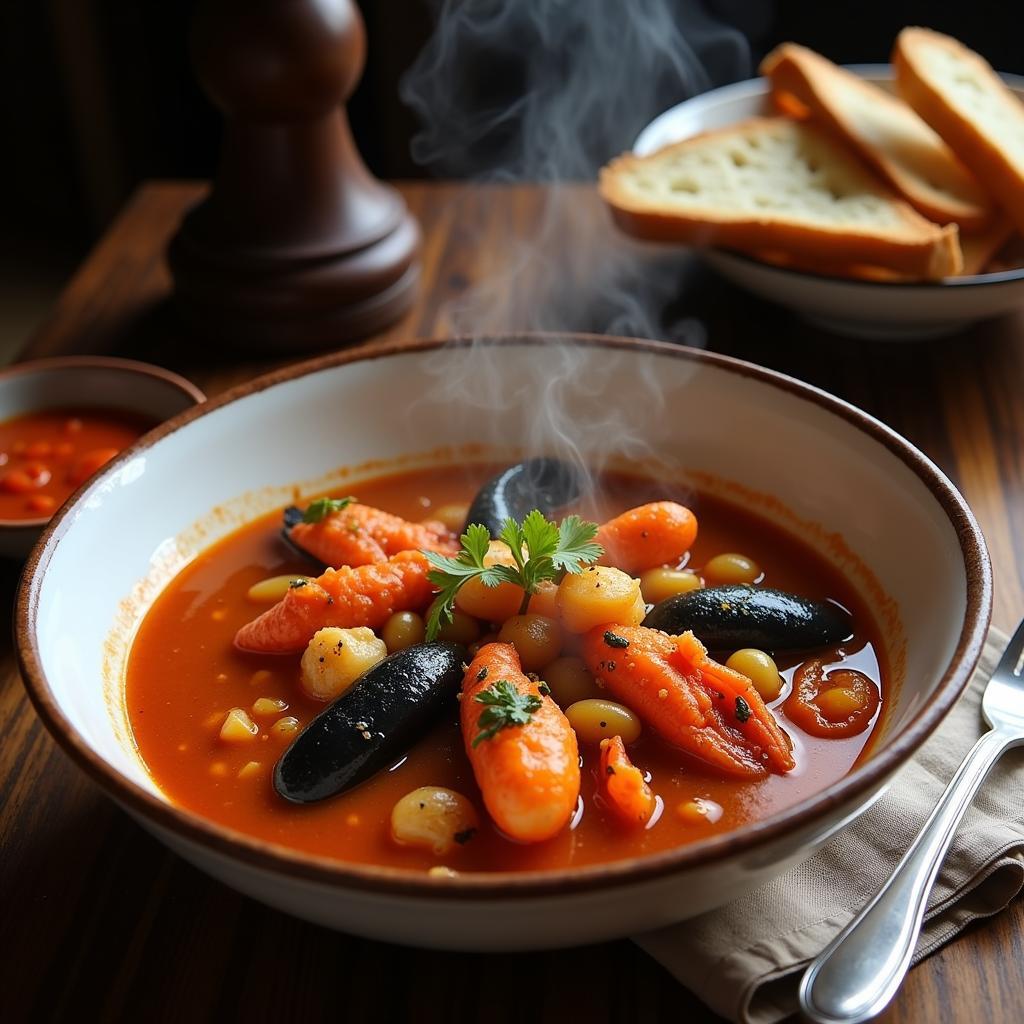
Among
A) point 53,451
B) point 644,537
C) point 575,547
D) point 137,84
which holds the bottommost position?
point 137,84

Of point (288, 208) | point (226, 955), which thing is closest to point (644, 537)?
point (226, 955)

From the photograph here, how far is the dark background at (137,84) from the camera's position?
460 cm

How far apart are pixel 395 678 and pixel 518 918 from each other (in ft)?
1.71

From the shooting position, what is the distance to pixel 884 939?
1.40 meters

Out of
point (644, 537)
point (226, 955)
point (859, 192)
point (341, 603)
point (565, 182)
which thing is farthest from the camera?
point (565, 182)

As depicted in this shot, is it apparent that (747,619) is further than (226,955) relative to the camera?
Yes

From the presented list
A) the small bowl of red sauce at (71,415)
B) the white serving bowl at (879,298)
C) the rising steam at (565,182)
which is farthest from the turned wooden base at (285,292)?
the white serving bowl at (879,298)

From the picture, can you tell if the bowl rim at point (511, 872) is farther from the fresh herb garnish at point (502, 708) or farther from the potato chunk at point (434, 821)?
the fresh herb garnish at point (502, 708)

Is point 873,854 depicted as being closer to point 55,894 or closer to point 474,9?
point 55,894

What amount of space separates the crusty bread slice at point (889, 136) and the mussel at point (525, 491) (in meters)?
1.37

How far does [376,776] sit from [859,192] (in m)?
2.10

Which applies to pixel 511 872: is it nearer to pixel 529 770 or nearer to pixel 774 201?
pixel 529 770

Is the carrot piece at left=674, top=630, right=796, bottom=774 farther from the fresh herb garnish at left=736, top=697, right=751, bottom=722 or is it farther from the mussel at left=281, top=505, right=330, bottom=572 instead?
the mussel at left=281, top=505, right=330, bottom=572

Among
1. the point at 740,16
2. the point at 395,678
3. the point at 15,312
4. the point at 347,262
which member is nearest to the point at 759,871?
the point at 395,678
